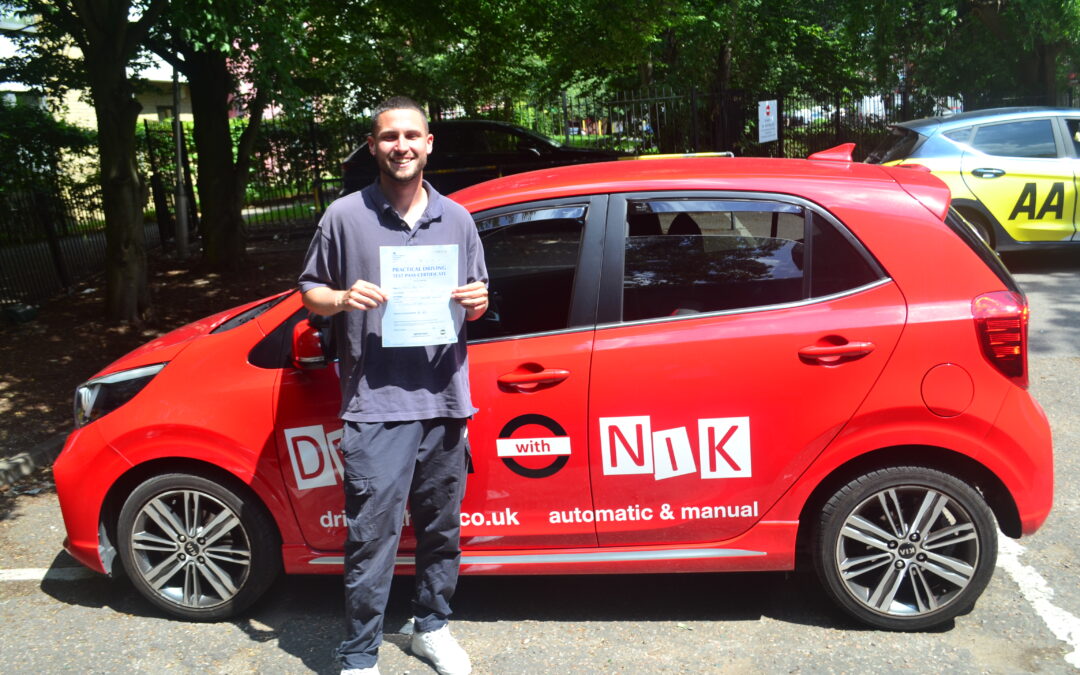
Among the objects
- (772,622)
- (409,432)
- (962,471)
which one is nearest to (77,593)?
(409,432)

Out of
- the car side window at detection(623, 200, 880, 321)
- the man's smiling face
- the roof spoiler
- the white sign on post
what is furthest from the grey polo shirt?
the white sign on post

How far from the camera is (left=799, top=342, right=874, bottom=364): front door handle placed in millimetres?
3447

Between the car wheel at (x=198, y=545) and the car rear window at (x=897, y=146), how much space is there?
7.76 meters

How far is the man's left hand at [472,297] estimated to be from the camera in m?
3.14

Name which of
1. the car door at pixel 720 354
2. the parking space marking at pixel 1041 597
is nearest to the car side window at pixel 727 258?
the car door at pixel 720 354

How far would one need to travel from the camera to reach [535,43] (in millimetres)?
17234

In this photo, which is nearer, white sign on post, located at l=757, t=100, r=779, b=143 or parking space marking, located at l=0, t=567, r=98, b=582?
parking space marking, located at l=0, t=567, r=98, b=582

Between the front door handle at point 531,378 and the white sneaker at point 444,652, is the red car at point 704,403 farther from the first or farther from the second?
the white sneaker at point 444,652

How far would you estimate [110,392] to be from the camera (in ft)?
13.3

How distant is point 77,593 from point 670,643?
273 centimetres

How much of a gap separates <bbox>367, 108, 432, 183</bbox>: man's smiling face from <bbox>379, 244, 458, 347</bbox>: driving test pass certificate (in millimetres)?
259

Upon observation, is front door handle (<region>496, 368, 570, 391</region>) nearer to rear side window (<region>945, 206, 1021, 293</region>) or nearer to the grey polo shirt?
the grey polo shirt

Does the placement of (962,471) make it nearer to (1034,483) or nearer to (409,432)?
(1034,483)

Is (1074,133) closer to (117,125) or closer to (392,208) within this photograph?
(392,208)
